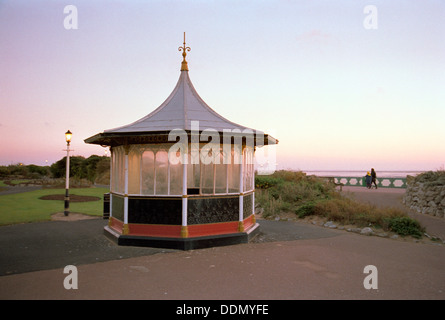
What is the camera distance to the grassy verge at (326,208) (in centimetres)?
1088

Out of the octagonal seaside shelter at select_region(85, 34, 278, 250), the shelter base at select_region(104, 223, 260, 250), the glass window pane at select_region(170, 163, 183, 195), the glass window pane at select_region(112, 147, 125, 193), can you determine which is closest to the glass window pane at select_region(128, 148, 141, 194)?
the octagonal seaside shelter at select_region(85, 34, 278, 250)

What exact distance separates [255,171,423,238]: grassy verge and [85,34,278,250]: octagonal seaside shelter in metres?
4.81

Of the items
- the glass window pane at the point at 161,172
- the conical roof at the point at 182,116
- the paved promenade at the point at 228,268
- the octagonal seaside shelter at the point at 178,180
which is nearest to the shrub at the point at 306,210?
the paved promenade at the point at 228,268

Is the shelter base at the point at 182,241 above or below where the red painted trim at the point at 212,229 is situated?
below

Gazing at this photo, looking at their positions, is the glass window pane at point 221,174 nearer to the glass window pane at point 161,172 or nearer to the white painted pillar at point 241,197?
the white painted pillar at point 241,197

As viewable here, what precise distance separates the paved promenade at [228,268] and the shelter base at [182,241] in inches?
9.2

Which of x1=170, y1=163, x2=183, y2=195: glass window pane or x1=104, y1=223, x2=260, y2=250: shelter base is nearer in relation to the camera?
x1=104, y1=223, x2=260, y2=250: shelter base

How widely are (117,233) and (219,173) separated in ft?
A: 12.0

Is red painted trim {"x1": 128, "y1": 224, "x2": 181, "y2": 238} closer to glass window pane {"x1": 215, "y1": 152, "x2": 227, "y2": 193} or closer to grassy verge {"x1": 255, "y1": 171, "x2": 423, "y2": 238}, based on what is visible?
glass window pane {"x1": 215, "y1": 152, "x2": 227, "y2": 193}

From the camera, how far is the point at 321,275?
6457mm

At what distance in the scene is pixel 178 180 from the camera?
909cm

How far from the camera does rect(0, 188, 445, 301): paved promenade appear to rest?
215 inches
